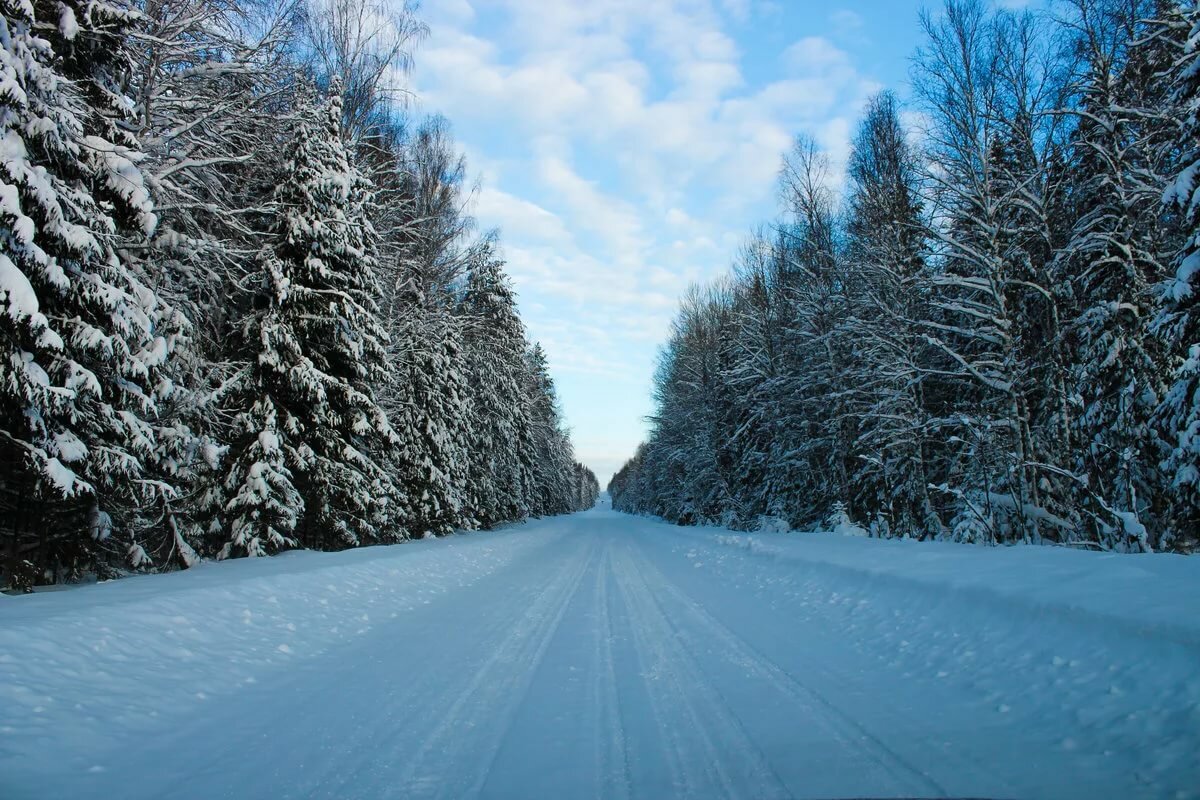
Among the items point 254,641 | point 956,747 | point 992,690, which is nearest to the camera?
point 956,747

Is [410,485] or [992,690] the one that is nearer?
[992,690]

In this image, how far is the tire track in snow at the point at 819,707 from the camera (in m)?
3.09

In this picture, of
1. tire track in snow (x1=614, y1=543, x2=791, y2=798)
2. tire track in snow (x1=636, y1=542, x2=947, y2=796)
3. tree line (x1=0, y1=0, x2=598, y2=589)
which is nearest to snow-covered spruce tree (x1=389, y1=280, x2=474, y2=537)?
tree line (x1=0, y1=0, x2=598, y2=589)

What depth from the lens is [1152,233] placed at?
10625 mm

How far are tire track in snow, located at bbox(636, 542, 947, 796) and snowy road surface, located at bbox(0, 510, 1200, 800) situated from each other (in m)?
0.03

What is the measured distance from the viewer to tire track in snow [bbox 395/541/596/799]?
10.3 feet

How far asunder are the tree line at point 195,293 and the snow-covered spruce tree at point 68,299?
32 mm

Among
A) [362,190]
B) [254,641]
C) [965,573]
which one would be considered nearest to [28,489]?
[254,641]

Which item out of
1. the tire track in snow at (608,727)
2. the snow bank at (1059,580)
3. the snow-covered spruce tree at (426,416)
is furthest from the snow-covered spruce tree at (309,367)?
Result: the snow bank at (1059,580)

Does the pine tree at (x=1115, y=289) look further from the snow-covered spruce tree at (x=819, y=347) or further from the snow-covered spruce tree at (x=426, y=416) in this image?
the snow-covered spruce tree at (x=426, y=416)

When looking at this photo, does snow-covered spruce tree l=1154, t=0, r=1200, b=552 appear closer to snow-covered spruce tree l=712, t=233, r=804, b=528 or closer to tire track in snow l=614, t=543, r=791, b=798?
tire track in snow l=614, t=543, r=791, b=798

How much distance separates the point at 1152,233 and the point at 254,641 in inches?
626

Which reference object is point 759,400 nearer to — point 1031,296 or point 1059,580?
point 1031,296

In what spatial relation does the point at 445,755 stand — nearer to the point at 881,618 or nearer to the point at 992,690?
the point at 992,690
